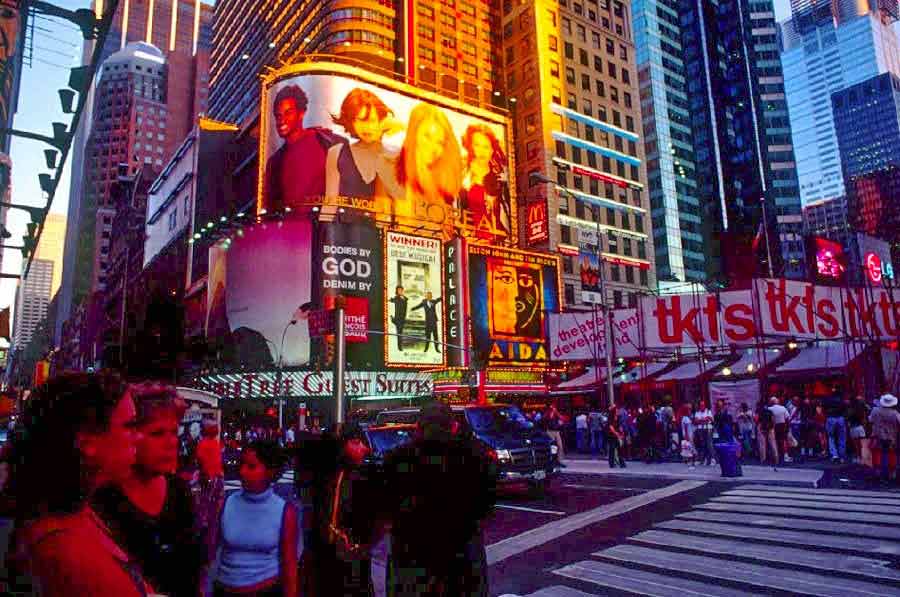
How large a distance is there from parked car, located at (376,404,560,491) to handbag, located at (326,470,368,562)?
8.23m

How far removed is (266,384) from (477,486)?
42.8 meters

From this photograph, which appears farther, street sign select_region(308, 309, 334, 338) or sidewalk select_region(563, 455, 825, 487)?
street sign select_region(308, 309, 334, 338)

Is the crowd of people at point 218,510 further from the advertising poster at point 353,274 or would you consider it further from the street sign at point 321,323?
the advertising poster at point 353,274

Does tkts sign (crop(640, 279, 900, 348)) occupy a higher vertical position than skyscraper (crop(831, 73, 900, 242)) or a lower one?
lower

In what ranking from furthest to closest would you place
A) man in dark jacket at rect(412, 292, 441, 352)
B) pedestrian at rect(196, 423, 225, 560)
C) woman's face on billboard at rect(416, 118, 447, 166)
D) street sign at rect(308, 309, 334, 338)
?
1. woman's face on billboard at rect(416, 118, 447, 166)
2. man in dark jacket at rect(412, 292, 441, 352)
3. street sign at rect(308, 309, 334, 338)
4. pedestrian at rect(196, 423, 225, 560)

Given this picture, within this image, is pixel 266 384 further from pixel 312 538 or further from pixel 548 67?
pixel 548 67

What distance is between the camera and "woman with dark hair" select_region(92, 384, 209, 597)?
3219 millimetres

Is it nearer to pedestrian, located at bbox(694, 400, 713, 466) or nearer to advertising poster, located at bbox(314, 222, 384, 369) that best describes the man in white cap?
pedestrian, located at bbox(694, 400, 713, 466)

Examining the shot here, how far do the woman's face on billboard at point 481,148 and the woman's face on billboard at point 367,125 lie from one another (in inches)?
369

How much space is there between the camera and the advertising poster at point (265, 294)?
146 ft

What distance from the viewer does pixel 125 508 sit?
3250mm

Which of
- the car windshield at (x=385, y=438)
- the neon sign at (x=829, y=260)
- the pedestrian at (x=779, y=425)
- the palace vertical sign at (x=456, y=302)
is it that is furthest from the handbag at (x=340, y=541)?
the palace vertical sign at (x=456, y=302)

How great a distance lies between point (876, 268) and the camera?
4091 centimetres

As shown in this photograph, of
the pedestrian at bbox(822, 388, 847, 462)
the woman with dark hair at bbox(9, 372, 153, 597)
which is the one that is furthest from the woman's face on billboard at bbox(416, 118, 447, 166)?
the woman with dark hair at bbox(9, 372, 153, 597)
